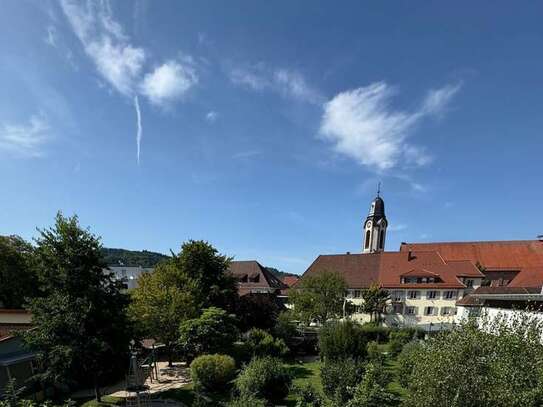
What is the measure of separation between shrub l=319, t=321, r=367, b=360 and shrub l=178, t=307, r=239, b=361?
6562 mm

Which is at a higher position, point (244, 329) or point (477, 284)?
point (477, 284)

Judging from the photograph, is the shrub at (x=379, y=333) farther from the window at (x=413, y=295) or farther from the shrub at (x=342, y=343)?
the shrub at (x=342, y=343)

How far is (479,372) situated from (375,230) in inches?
2384

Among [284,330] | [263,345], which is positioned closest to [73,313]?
[263,345]

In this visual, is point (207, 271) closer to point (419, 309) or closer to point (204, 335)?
point (204, 335)

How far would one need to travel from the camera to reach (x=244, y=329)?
3025 centimetres

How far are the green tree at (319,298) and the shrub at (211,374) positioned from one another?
22.4 m

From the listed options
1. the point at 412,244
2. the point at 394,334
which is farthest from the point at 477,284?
the point at 394,334

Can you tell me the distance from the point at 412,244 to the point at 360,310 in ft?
70.5

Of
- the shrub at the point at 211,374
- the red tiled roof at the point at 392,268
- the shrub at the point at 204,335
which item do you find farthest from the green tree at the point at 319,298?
the shrub at the point at 211,374

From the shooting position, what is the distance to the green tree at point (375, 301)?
4469cm

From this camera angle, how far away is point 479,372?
30.9ft

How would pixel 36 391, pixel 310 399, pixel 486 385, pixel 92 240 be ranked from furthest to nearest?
pixel 36 391
pixel 92 240
pixel 310 399
pixel 486 385

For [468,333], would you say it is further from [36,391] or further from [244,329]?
[244,329]
